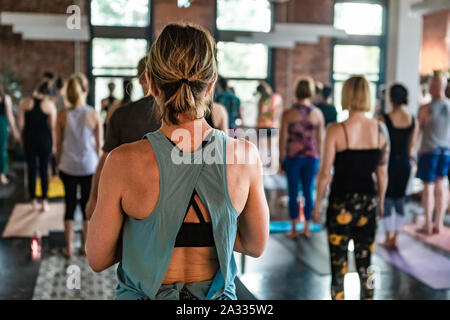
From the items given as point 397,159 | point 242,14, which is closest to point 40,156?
point 397,159

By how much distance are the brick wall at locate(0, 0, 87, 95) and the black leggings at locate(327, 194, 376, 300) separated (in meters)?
8.00

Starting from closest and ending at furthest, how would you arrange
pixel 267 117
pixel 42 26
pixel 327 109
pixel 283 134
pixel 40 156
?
pixel 283 134, pixel 40 156, pixel 327 109, pixel 42 26, pixel 267 117

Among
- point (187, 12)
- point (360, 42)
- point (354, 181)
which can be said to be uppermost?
point (187, 12)

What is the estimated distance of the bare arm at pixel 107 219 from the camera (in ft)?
4.52

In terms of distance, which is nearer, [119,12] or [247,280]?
[247,280]

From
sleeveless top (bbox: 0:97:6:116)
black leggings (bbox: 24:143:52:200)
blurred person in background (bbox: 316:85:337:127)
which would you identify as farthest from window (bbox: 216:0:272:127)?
black leggings (bbox: 24:143:52:200)

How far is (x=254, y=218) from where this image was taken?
1.53m

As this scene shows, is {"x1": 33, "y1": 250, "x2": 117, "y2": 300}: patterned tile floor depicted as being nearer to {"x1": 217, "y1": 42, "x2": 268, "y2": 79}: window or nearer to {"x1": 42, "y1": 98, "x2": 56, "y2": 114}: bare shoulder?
{"x1": 42, "y1": 98, "x2": 56, "y2": 114}: bare shoulder

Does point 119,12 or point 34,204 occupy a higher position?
point 119,12

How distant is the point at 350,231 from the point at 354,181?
0.91ft

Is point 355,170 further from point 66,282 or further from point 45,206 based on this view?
point 45,206

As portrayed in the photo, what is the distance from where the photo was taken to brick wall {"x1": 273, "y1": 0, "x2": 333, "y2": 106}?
11.0m

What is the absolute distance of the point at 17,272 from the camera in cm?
428
